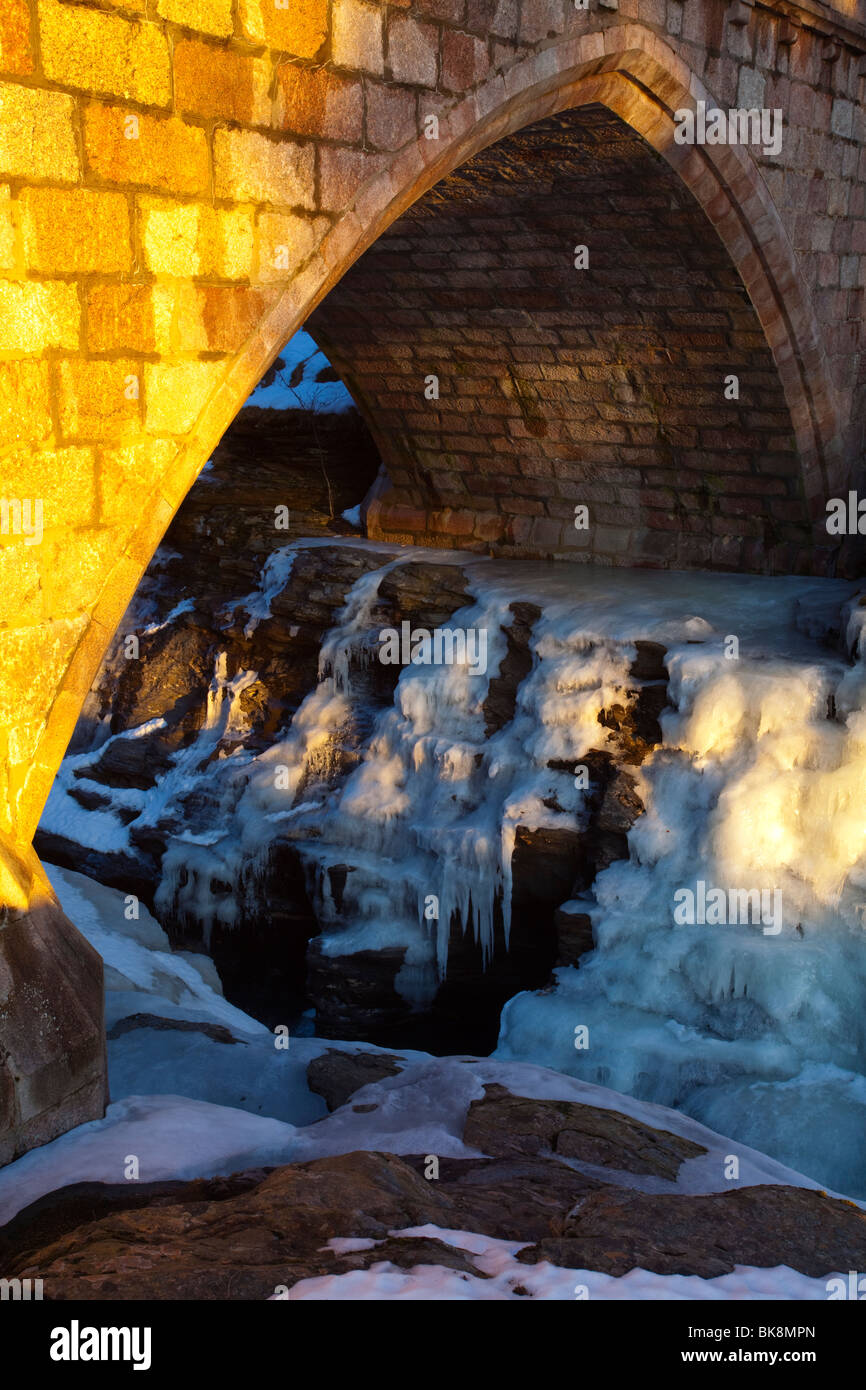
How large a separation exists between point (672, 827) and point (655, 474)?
374cm

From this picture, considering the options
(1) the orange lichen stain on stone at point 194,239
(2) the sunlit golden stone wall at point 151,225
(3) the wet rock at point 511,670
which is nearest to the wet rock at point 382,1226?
(2) the sunlit golden stone wall at point 151,225

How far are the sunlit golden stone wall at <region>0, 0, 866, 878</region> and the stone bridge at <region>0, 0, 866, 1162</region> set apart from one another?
0.01 meters

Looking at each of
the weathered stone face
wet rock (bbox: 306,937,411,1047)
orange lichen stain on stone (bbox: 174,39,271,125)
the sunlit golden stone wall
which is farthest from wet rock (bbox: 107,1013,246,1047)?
orange lichen stain on stone (bbox: 174,39,271,125)

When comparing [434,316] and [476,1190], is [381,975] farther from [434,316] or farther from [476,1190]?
[434,316]

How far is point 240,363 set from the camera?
15.2ft

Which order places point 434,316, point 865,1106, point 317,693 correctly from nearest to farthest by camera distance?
point 865,1106 → point 317,693 → point 434,316

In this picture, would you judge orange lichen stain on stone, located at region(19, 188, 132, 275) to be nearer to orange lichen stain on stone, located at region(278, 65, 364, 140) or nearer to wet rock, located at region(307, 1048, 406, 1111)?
orange lichen stain on stone, located at region(278, 65, 364, 140)

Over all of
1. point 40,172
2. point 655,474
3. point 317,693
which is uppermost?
point 40,172

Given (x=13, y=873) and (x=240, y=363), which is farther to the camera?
(x=240, y=363)

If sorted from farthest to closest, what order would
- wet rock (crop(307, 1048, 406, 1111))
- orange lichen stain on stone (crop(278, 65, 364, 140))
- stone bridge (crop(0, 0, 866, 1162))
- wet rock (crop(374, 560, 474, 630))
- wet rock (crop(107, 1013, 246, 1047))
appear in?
1. wet rock (crop(374, 560, 474, 630))
2. wet rock (crop(107, 1013, 246, 1047))
3. wet rock (crop(307, 1048, 406, 1111))
4. orange lichen stain on stone (crop(278, 65, 364, 140))
5. stone bridge (crop(0, 0, 866, 1162))

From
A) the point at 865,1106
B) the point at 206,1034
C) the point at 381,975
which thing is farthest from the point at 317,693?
the point at 865,1106

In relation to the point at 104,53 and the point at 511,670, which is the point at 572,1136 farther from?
the point at 511,670

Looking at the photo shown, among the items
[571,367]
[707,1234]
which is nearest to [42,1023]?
[707,1234]

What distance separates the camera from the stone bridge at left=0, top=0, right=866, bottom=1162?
400cm
